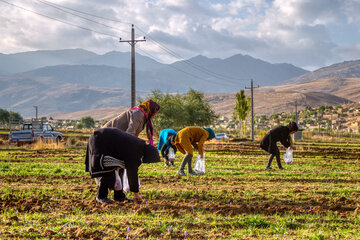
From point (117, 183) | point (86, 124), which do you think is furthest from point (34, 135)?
point (86, 124)

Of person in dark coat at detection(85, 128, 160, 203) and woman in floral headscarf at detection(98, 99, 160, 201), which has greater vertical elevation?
woman in floral headscarf at detection(98, 99, 160, 201)

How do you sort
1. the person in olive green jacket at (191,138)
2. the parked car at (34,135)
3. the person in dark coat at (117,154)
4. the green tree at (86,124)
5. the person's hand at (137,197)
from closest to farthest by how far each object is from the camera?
the person in dark coat at (117,154)
the person's hand at (137,197)
the person in olive green jacket at (191,138)
the parked car at (34,135)
the green tree at (86,124)

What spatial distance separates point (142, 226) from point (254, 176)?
7.68 meters

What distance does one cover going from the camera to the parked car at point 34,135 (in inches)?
1240

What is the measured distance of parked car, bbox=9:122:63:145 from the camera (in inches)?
1240

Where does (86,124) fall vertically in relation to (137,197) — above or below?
above

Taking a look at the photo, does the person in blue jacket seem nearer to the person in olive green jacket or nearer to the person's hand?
the person in olive green jacket

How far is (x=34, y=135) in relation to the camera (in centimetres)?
3206

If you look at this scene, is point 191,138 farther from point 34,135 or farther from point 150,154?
point 34,135

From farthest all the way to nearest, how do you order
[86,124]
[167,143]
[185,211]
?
[86,124] < [167,143] < [185,211]

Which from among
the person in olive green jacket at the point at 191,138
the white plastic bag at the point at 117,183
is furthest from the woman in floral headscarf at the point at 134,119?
the person in olive green jacket at the point at 191,138

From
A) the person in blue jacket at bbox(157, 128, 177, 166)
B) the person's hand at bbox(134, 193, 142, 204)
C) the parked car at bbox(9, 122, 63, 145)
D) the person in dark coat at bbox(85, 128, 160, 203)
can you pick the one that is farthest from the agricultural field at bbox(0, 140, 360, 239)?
the parked car at bbox(9, 122, 63, 145)

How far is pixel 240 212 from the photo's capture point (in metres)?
7.08

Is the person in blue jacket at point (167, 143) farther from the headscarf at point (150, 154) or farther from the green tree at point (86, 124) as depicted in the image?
the green tree at point (86, 124)
